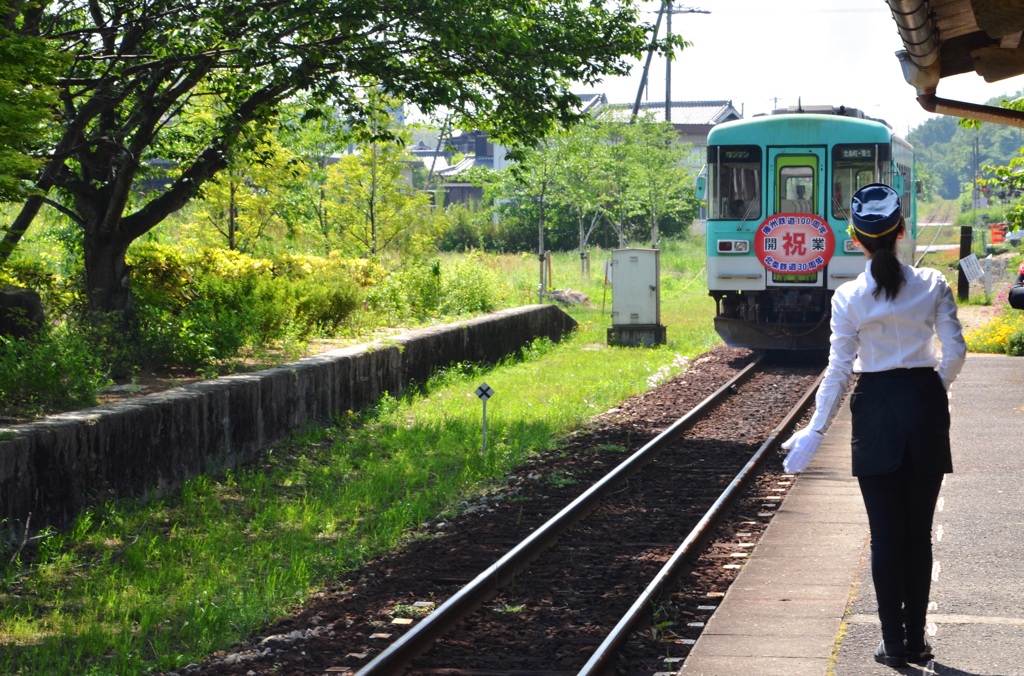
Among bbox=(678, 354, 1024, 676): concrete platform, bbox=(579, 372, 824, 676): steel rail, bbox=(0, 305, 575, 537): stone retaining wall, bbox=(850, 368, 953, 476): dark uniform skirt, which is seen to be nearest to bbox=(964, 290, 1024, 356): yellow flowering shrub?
bbox=(579, 372, 824, 676): steel rail

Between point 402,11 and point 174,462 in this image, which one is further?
point 402,11

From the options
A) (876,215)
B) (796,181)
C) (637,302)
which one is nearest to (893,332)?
(876,215)

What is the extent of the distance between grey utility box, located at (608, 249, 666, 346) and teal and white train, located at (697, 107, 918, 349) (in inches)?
108

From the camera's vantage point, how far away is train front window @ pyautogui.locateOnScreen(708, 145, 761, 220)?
17.5 metres

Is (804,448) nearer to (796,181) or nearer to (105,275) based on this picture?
(105,275)

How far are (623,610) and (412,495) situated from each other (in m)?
3.28

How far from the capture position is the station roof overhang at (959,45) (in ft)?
19.9

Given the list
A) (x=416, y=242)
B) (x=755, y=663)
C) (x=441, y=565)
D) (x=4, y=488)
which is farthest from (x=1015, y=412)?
(x=416, y=242)

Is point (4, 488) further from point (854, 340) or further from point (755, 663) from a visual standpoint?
point (854, 340)

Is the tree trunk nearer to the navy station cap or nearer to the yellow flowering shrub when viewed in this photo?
the navy station cap

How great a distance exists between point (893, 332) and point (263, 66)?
8.64 meters

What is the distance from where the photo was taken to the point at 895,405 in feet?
16.0

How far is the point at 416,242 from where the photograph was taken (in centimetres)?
2522

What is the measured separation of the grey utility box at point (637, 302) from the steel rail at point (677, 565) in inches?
345
